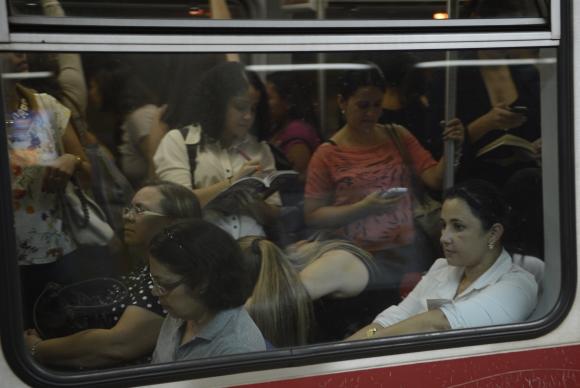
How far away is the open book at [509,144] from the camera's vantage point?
3000 mm

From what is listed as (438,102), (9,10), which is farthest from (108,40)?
(438,102)

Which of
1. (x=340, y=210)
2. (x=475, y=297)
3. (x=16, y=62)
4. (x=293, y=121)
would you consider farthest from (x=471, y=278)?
(x=16, y=62)

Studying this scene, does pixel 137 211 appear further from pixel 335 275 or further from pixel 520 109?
→ pixel 520 109

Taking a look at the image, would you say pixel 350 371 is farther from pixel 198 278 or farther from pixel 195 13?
pixel 195 13

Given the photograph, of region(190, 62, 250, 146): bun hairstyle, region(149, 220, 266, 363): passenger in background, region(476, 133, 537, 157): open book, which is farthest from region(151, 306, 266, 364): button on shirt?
region(476, 133, 537, 157): open book

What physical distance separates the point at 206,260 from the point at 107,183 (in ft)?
1.20

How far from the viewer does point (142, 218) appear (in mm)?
2641

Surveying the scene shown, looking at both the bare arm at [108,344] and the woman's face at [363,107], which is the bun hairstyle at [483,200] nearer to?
the woman's face at [363,107]

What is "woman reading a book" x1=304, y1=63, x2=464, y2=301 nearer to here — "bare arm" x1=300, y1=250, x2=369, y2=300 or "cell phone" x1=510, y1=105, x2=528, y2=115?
"bare arm" x1=300, y1=250, x2=369, y2=300

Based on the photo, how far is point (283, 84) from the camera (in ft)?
8.98

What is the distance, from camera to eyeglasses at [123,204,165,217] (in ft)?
8.61

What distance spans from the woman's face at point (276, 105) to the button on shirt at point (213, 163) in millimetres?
92

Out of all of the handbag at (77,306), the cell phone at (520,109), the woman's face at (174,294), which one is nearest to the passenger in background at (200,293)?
the woman's face at (174,294)

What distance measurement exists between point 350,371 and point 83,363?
0.78 meters
